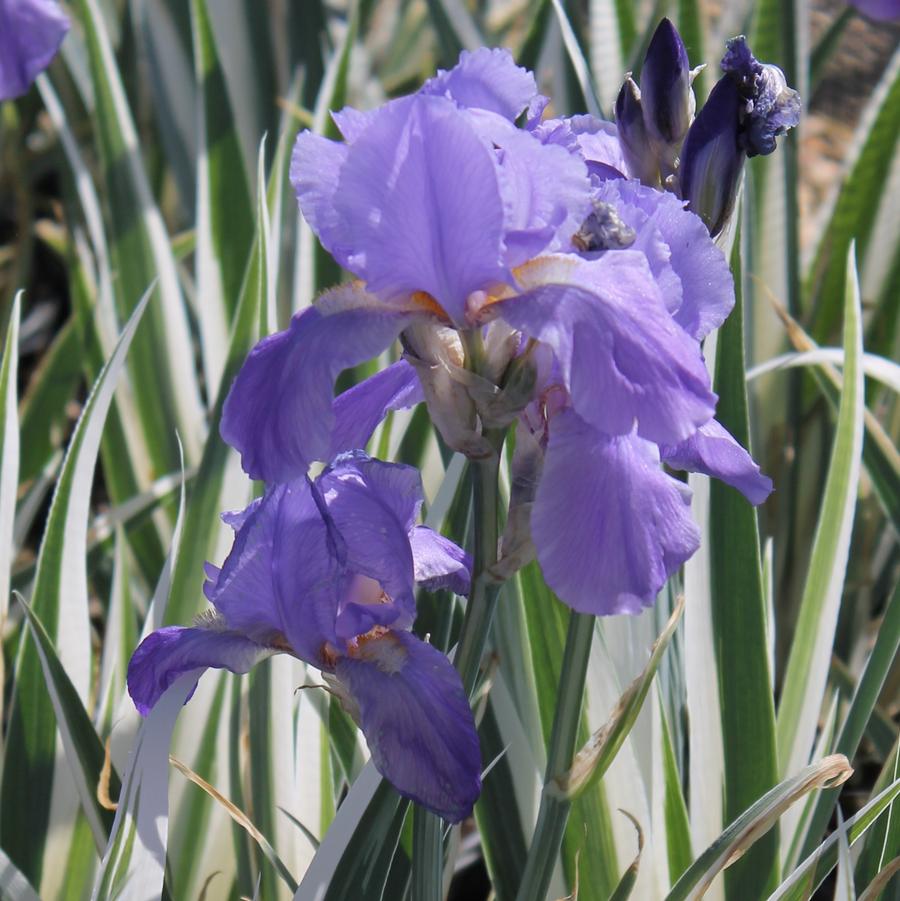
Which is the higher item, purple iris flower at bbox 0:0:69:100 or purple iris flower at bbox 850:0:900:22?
purple iris flower at bbox 0:0:69:100

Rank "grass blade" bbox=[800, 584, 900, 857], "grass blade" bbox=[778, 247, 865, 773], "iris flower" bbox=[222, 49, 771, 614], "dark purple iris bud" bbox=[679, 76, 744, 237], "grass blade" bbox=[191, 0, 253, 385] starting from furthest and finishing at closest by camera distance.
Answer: "grass blade" bbox=[191, 0, 253, 385]
"grass blade" bbox=[778, 247, 865, 773]
"grass blade" bbox=[800, 584, 900, 857]
"dark purple iris bud" bbox=[679, 76, 744, 237]
"iris flower" bbox=[222, 49, 771, 614]

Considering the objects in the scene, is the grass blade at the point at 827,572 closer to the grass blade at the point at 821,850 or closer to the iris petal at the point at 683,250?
the grass blade at the point at 821,850

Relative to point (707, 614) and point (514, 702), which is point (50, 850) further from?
point (707, 614)

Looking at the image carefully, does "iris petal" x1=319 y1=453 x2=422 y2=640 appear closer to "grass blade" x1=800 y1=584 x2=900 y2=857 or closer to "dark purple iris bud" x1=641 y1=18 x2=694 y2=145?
"dark purple iris bud" x1=641 y1=18 x2=694 y2=145

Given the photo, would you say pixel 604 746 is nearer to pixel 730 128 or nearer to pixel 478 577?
pixel 478 577

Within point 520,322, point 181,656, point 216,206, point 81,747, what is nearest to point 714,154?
point 520,322

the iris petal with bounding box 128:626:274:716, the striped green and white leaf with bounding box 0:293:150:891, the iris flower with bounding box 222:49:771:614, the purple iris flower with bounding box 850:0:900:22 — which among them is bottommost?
the striped green and white leaf with bounding box 0:293:150:891

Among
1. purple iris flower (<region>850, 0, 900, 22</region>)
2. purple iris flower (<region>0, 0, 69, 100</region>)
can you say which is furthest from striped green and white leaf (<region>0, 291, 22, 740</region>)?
purple iris flower (<region>850, 0, 900, 22</region>)
